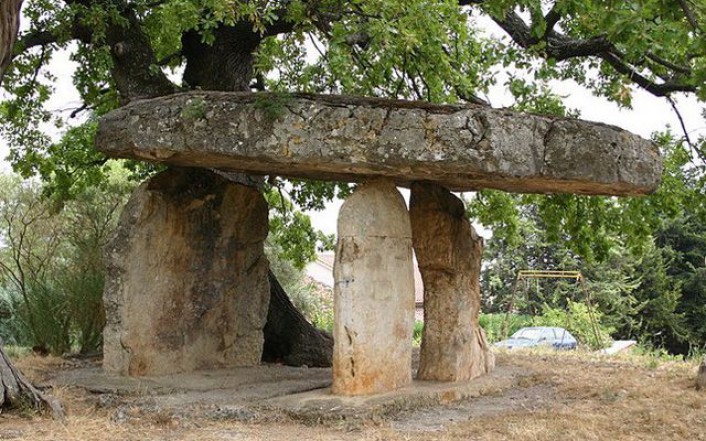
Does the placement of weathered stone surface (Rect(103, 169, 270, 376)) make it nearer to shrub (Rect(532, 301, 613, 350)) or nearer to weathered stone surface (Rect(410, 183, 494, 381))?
weathered stone surface (Rect(410, 183, 494, 381))

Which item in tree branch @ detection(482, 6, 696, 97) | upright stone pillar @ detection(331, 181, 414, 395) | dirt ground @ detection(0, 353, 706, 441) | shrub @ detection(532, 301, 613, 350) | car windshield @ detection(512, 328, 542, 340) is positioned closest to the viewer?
dirt ground @ detection(0, 353, 706, 441)

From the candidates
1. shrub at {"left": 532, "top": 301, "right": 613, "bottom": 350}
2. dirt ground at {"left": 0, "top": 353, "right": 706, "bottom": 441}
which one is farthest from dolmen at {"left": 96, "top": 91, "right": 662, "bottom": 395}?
shrub at {"left": 532, "top": 301, "right": 613, "bottom": 350}

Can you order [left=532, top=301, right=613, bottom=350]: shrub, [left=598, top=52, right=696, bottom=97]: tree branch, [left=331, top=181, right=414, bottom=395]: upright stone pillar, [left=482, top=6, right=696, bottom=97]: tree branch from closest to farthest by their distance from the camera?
1. [left=331, top=181, right=414, bottom=395]: upright stone pillar
2. [left=482, top=6, right=696, bottom=97]: tree branch
3. [left=598, top=52, right=696, bottom=97]: tree branch
4. [left=532, top=301, right=613, bottom=350]: shrub

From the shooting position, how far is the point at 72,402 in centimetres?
712

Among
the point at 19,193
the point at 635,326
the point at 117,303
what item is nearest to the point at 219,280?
the point at 117,303

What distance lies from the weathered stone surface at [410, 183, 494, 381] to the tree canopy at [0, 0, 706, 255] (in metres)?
1.73

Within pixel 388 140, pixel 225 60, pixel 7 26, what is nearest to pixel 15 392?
pixel 7 26

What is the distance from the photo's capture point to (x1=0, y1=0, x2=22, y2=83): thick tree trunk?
6.62 meters

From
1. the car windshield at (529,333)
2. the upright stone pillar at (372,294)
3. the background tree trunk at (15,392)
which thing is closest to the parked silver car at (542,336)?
the car windshield at (529,333)

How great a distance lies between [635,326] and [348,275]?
74.1 ft

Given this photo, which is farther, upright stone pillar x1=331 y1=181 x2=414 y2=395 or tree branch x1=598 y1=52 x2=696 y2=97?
tree branch x1=598 y1=52 x2=696 y2=97

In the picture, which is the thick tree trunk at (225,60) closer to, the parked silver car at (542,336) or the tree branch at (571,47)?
the tree branch at (571,47)

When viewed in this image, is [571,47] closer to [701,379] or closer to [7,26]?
[701,379]

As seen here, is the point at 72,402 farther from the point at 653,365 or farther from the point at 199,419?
the point at 653,365
